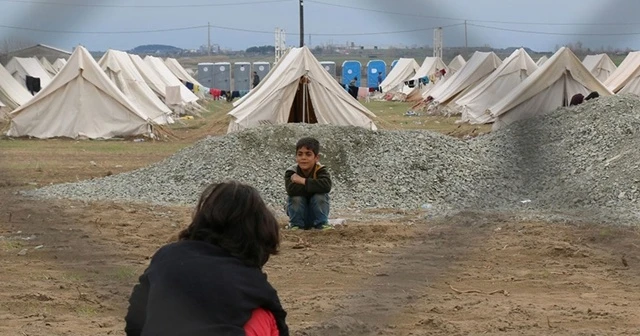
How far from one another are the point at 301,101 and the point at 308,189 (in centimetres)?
901

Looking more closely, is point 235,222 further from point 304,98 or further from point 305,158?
point 304,98

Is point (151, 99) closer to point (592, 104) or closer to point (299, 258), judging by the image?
point (592, 104)

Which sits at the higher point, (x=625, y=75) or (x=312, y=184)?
(x=625, y=75)

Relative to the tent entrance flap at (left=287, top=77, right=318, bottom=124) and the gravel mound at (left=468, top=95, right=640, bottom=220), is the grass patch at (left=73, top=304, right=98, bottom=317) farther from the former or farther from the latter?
the tent entrance flap at (left=287, top=77, right=318, bottom=124)

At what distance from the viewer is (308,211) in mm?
7898

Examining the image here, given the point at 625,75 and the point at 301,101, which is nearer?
the point at 301,101

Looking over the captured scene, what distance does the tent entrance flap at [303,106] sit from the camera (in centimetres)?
1627

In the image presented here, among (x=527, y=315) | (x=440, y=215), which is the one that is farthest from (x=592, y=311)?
(x=440, y=215)

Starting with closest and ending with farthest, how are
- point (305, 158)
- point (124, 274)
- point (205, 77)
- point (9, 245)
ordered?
point (124, 274) → point (9, 245) → point (305, 158) → point (205, 77)

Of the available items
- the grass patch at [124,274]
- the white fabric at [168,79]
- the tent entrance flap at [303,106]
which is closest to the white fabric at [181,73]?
the white fabric at [168,79]

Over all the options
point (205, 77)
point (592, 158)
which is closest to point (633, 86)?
point (592, 158)

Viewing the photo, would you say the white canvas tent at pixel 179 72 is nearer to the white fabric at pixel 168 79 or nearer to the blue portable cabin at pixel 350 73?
the white fabric at pixel 168 79

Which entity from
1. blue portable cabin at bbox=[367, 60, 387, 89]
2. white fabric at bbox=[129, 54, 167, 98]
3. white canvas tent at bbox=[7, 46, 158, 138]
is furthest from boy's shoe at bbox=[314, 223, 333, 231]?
blue portable cabin at bbox=[367, 60, 387, 89]

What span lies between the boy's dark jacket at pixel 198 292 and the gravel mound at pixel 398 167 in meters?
6.38
